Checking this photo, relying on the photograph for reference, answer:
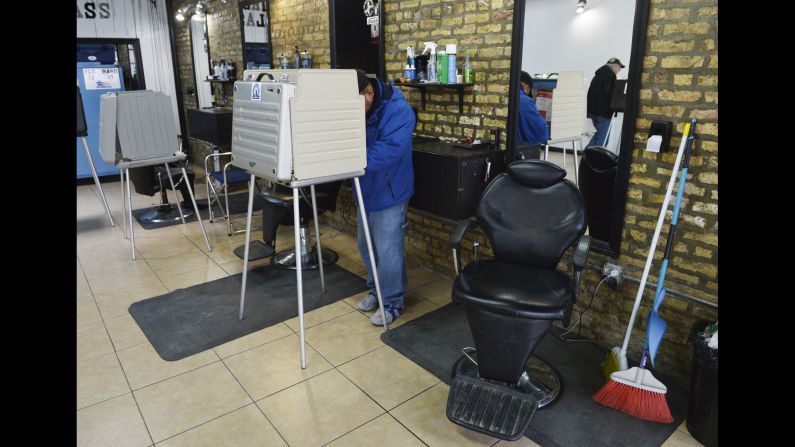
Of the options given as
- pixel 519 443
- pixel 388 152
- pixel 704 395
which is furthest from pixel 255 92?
pixel 704 395

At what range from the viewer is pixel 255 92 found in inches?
98.7

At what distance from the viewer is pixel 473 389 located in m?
2.31

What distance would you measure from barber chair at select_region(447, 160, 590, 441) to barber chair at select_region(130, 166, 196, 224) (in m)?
3.62

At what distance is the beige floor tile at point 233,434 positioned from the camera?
2176 millimetres

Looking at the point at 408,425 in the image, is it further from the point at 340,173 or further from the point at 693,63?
the point at 693,63

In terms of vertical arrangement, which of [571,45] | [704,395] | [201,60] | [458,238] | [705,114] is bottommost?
[704,395]

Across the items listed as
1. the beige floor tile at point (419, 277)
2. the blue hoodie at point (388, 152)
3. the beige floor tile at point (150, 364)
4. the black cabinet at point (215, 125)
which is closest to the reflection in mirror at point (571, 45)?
the blue hoodie at point (388, 152)

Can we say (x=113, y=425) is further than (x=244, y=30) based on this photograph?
No

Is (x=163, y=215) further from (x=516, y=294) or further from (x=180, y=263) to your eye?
(x=516, y=294)

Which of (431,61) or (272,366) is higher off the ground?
(431,61)

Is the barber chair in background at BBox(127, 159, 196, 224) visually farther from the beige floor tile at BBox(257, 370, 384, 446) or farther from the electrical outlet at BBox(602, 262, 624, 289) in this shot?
the electrical outlet at BBox(602, 262, 624, 289)

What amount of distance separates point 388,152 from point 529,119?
0.96m

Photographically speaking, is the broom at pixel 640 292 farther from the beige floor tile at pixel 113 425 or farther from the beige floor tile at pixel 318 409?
the beige floor tile at pixel 113 425
